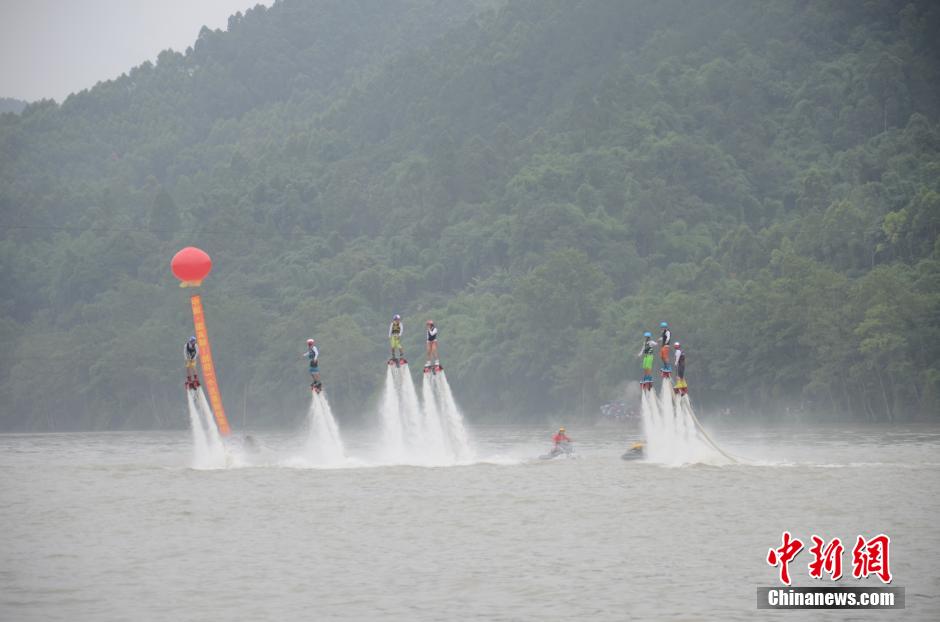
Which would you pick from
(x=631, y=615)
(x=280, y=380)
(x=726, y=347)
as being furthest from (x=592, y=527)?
(x=280, y=380)

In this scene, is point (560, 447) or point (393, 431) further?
point (560, 447)

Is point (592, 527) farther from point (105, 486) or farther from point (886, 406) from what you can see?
point (886, 406)

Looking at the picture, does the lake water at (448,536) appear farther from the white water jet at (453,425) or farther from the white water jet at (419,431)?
the white water jet at (419,431)

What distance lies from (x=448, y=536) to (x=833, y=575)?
14030mm

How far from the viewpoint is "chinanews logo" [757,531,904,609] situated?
34.2 meters

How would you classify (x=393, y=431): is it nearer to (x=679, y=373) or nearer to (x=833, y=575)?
(x=679, y=373)

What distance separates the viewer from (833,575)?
3706cm

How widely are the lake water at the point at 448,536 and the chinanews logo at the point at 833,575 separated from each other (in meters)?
0.46

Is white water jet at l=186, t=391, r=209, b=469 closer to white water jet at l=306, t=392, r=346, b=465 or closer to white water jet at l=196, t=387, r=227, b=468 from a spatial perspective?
white water jet at l=196, t=387, r=227, b=468

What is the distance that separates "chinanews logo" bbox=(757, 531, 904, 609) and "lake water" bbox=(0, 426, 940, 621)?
1.52 feet

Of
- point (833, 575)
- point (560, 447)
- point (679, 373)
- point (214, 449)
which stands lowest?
point (560, 447)

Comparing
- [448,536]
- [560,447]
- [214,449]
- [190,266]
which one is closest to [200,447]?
[214,449]

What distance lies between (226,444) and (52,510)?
18814 mm

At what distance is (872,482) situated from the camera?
58.3 meters
